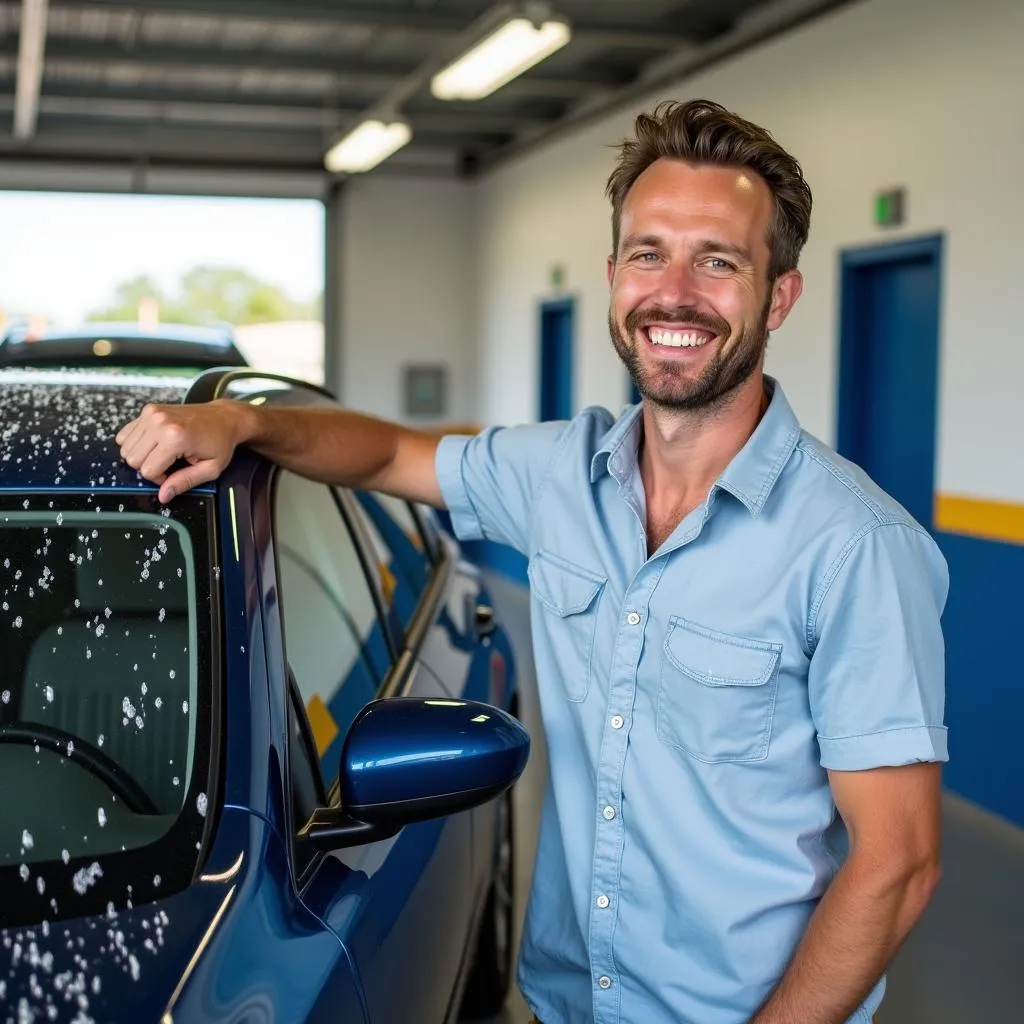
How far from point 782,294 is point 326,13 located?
6.32 metres

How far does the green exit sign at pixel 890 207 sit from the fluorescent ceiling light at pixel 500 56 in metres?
1.74

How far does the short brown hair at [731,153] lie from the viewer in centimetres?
178

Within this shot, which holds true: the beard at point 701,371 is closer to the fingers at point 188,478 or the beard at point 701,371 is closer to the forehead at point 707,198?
the forehead at point 707,198

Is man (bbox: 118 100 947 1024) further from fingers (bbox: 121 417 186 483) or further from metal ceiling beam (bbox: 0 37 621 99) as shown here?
metal ceiling beam (bbox: 0 37 621 99)

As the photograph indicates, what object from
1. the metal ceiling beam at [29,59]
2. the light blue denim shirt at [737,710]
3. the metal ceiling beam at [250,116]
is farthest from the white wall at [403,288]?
the light blue denim shirt at [737,710]

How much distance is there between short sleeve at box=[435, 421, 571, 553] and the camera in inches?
82.2

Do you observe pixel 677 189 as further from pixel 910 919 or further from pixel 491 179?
pixel 491 179

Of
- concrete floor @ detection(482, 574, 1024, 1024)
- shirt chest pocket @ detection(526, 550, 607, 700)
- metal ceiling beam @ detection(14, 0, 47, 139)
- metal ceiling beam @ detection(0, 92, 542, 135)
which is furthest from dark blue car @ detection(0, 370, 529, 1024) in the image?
metal ceiling beam @ detection(0, 92, 542, 135)

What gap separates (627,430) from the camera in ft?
6.24

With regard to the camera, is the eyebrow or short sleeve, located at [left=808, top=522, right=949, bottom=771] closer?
short sleeve, located at [left=808, top=522, right=949, bottom=771]

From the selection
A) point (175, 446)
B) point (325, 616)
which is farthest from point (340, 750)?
point (175, 446)

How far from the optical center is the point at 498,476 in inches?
A: 84.5

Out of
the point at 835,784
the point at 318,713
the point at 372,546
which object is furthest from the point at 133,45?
the point at 835,784

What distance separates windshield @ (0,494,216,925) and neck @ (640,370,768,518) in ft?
2.09
